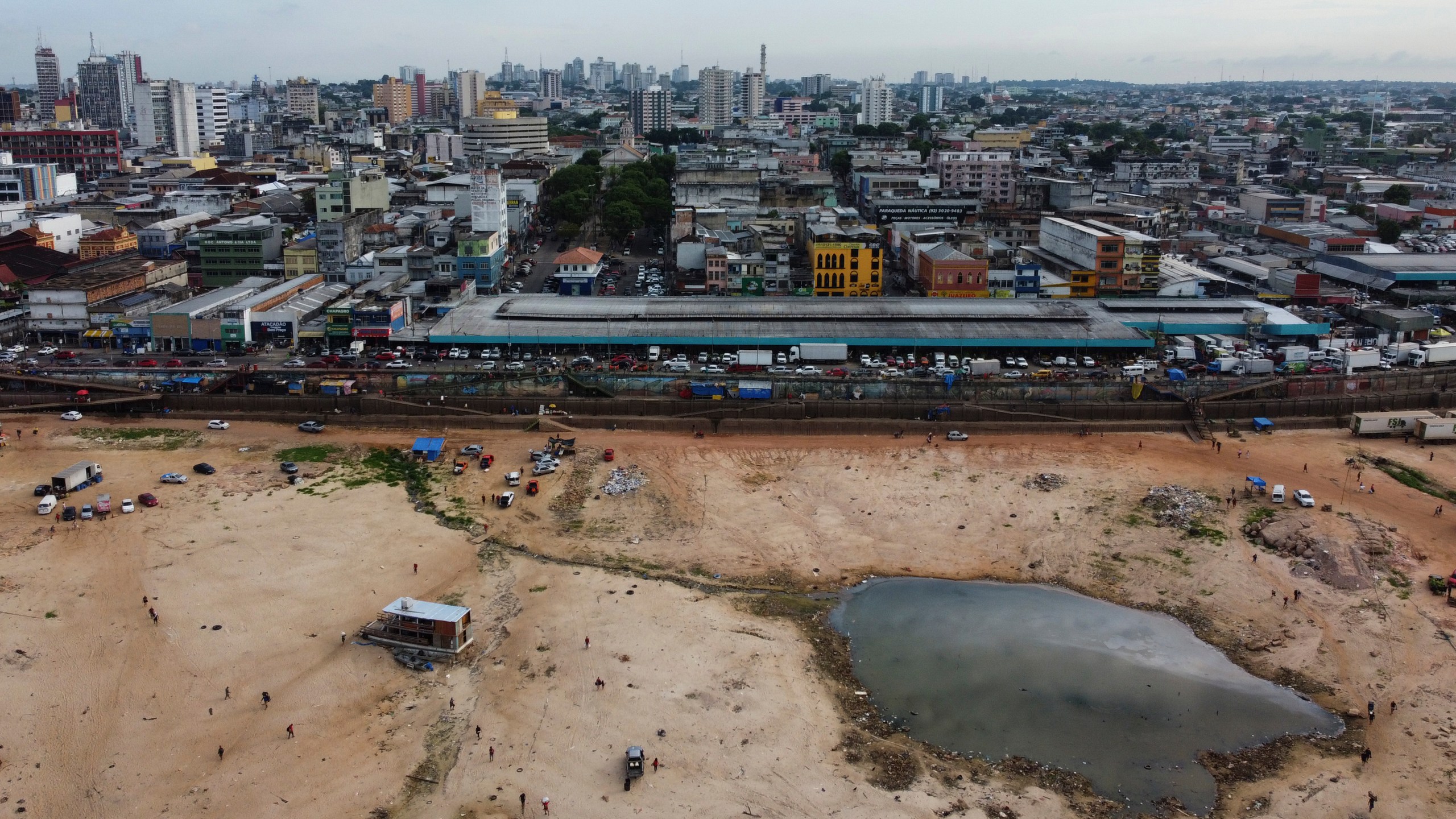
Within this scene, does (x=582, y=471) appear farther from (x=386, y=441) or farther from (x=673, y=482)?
(x=386, y=441)

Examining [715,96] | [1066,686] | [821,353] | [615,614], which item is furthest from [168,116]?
[1066,686]

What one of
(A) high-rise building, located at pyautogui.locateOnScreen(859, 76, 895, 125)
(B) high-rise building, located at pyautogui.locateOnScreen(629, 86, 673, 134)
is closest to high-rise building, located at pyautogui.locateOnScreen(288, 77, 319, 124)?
(B) high-rise building, located at pyautogui.locateOnScreen(629, 86, 673, 134)

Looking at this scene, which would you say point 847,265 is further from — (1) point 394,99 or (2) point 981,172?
(1) point 394,99

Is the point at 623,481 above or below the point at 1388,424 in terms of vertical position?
below

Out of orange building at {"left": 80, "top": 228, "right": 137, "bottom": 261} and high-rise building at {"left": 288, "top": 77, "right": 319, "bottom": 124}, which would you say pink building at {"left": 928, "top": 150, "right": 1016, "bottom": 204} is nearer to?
orange building at {"left": 80, "top": 228, "right": 137, "bottom": 261}

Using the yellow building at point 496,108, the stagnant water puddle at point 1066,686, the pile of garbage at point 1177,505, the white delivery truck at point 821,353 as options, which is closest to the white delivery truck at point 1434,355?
the pile of garbage at point 1177,505

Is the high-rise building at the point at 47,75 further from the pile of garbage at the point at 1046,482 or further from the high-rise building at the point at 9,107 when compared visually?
the pile of garbage at the point at 1046,482

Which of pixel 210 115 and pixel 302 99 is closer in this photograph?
pixel 210 115
